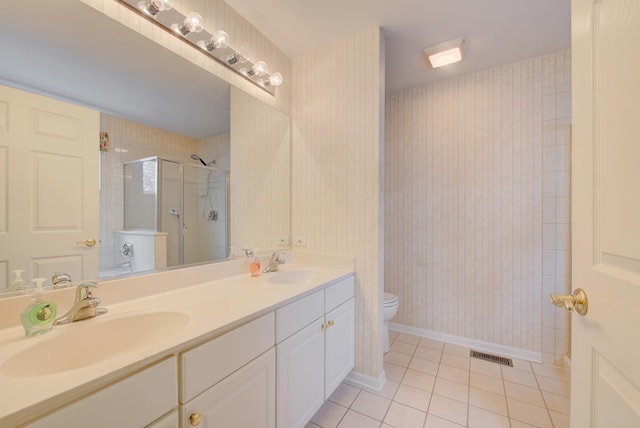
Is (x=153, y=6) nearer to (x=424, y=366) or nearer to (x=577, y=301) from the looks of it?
(x=577, y=301)

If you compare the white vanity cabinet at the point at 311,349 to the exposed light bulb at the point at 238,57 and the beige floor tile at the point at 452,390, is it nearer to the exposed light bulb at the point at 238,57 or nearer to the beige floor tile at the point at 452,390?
the beige floor tile at the point at 452,390

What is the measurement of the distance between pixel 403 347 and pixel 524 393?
841 millimetres

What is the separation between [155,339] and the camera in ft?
3.07

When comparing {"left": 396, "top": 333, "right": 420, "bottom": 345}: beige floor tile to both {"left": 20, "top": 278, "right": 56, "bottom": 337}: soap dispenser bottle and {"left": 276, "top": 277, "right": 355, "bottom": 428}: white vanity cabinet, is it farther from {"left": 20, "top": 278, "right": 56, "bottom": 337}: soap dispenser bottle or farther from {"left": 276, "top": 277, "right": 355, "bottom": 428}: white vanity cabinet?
{"left": 20, "top": 278, "right": 56, "bottom": 337}: soap dispenser bottle

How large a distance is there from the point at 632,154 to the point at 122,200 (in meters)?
1.62

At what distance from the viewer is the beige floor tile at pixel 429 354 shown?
6.88 feet

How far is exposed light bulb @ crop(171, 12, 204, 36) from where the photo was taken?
1.27m

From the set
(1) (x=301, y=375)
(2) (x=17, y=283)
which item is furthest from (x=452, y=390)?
(2) (x=17, y=283)

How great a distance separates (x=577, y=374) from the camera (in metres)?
0.71

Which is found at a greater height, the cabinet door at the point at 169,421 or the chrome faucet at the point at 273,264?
the chrome faucet at the point at 273,264

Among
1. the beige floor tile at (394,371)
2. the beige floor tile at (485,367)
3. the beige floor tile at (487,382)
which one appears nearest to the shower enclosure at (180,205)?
the beige floor tile at (394,371)

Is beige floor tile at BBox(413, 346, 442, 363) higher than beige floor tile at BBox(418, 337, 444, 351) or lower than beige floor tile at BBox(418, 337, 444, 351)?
higher

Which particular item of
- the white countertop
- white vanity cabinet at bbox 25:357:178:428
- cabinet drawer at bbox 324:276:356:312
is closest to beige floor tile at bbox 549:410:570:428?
cabinet drawer at bbox 324:276:356:312

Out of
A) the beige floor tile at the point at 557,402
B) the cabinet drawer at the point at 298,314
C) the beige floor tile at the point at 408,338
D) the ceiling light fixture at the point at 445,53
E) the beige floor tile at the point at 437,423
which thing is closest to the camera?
the cabinet drawer at the point at 298,314
